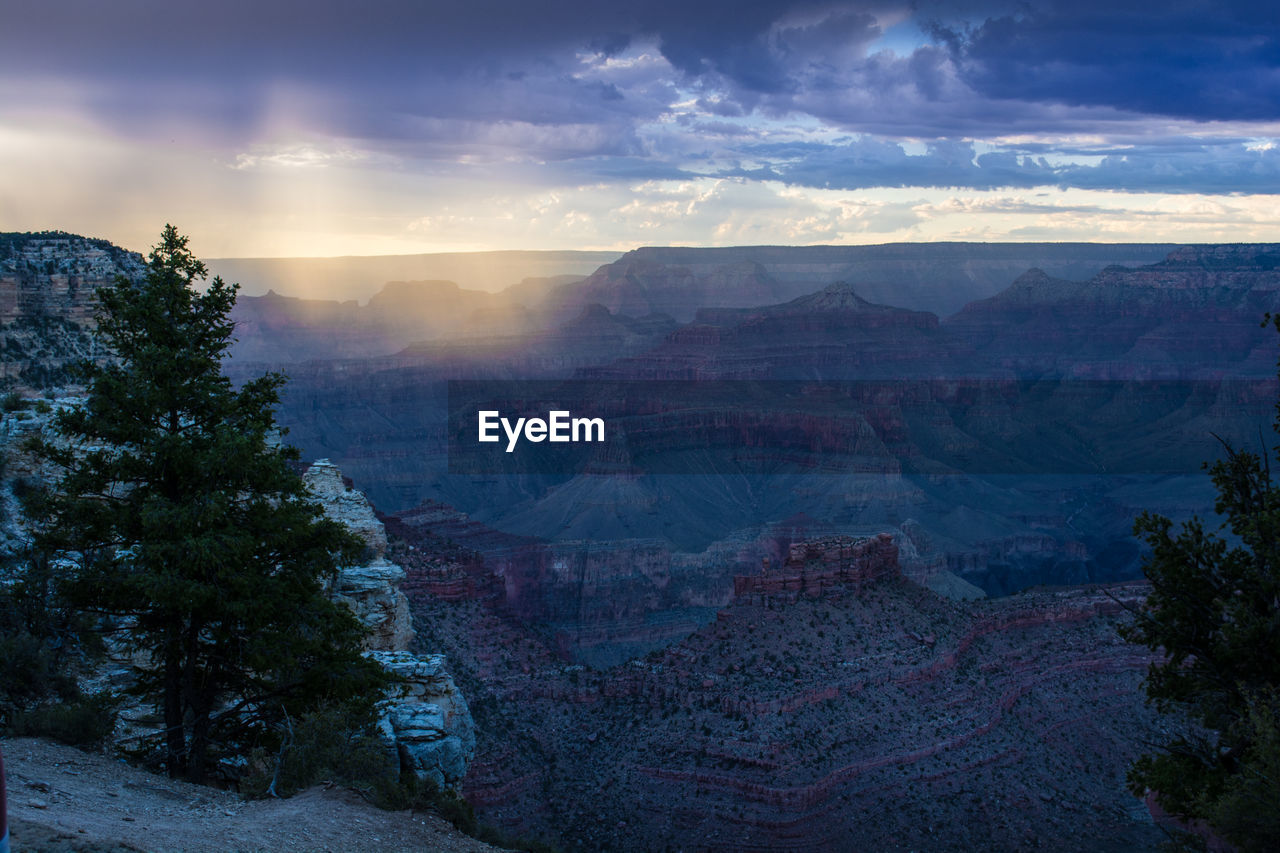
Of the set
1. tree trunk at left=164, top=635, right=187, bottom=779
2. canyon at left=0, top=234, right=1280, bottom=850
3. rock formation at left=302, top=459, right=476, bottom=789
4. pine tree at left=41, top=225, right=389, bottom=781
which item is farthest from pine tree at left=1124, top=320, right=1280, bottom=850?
tree trunk at left=164, top=635, right=187, bottom=779

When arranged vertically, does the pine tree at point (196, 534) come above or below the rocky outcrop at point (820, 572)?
above

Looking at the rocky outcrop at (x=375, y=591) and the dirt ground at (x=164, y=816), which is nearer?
the dirt ground at (x=164, y=816)

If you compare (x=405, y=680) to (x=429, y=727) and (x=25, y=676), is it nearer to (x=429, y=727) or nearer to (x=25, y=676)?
(x=429, y=727)

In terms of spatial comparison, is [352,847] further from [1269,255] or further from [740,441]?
[1269,255]

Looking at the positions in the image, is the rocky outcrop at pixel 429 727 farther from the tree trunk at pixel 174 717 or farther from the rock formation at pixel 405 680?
the tree trunk at pixel 174 717

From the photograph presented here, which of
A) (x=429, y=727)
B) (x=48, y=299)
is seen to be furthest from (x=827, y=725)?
(x=48, y=299)

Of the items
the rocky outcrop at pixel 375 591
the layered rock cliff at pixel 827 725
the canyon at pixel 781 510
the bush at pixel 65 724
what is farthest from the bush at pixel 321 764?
the layered rock cliff at pixel 827 725

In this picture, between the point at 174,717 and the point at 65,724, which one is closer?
the point at 65,724
